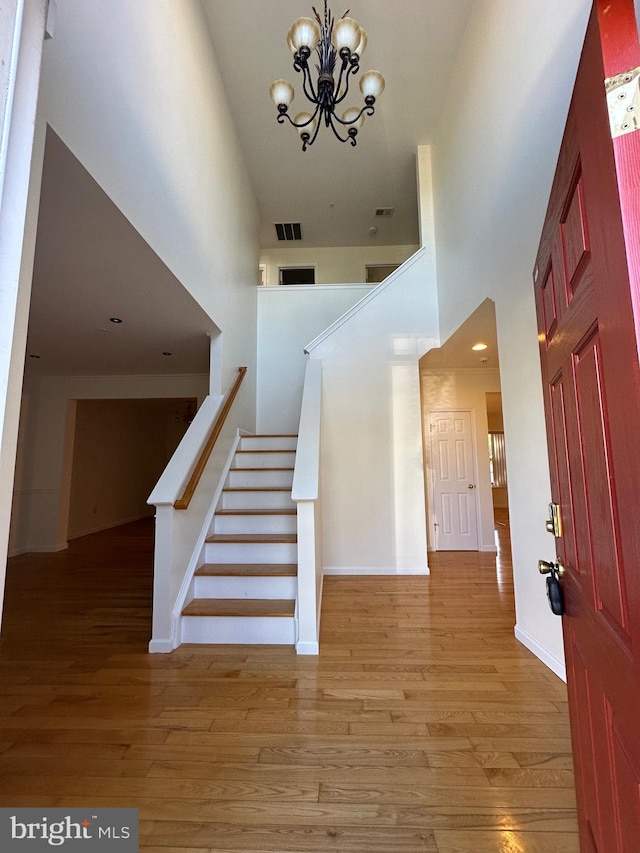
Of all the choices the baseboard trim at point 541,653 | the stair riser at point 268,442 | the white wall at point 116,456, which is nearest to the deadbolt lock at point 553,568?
the baseboard trim at point 541,653

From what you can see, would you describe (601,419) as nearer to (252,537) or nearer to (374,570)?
(252,537)

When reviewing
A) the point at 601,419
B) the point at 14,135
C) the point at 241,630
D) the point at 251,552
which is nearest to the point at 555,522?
the point at 601,419

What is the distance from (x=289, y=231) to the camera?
22.3 feet

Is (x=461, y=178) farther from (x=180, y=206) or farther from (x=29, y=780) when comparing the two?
(x=29, y=780)

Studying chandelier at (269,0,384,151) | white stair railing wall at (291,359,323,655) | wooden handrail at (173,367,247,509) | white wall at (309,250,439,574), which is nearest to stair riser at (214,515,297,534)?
wooden handrail at (173,367,247,509)

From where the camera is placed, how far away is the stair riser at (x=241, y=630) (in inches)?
101

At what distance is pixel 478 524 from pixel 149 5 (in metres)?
5.91

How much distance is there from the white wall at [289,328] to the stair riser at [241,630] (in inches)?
134

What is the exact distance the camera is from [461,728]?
1737 mm

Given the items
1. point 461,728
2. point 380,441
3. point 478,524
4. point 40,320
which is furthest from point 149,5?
point 478,524

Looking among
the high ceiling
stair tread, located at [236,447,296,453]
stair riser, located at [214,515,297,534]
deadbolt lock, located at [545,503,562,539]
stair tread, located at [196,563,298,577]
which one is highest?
the high ceiling

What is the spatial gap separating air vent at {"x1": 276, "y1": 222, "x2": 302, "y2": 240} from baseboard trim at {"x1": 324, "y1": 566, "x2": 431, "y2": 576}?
552 cm

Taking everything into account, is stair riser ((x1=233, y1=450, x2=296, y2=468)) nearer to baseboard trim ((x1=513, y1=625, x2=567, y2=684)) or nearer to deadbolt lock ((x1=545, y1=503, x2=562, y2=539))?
baseboard trim ((x1=513, y1=625, x2=567, y2=684))

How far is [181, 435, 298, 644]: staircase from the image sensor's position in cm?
257
